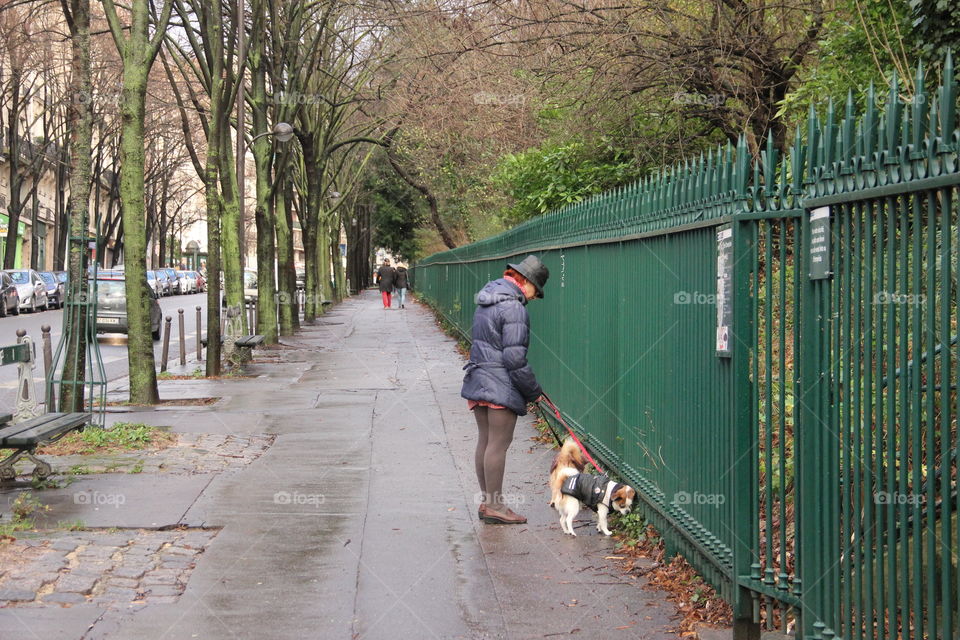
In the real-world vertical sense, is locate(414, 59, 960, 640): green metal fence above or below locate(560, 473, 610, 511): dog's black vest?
above

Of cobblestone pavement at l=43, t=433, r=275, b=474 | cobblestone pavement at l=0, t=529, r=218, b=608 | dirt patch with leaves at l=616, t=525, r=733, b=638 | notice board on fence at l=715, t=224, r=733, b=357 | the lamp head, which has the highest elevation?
the lamp head

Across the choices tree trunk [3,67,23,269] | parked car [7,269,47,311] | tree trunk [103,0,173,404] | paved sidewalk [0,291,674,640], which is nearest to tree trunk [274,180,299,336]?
tree trunk [3,67,23,269]

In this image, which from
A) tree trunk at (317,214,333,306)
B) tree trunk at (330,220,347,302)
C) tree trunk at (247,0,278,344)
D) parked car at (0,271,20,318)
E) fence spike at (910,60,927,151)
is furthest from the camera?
tree trunk at (330,220,347,302)

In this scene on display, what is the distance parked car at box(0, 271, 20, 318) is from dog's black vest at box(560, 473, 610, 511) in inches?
1418

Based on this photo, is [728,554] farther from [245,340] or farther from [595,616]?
[245,340]

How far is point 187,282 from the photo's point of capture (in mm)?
77188

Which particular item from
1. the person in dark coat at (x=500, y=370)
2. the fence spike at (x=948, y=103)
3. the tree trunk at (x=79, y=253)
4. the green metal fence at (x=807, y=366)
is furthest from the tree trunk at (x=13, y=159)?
the fence spike at (x=948, y=103)

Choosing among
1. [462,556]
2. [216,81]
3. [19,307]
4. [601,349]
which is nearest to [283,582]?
[462,556]

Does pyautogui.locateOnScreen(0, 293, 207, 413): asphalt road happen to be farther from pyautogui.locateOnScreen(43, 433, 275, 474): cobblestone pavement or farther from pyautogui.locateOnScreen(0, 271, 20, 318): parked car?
pyautogui.locateOnScreen(43, 433, 275, 474): cobblestone pavement

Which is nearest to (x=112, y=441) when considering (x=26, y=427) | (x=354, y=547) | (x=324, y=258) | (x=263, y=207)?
(x=26, y=427)

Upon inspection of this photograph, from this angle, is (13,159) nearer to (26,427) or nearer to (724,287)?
(26,427)

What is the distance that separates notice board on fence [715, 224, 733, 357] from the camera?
5355 mm

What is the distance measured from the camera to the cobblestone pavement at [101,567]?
5961 mm

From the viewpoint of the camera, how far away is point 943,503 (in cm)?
337
